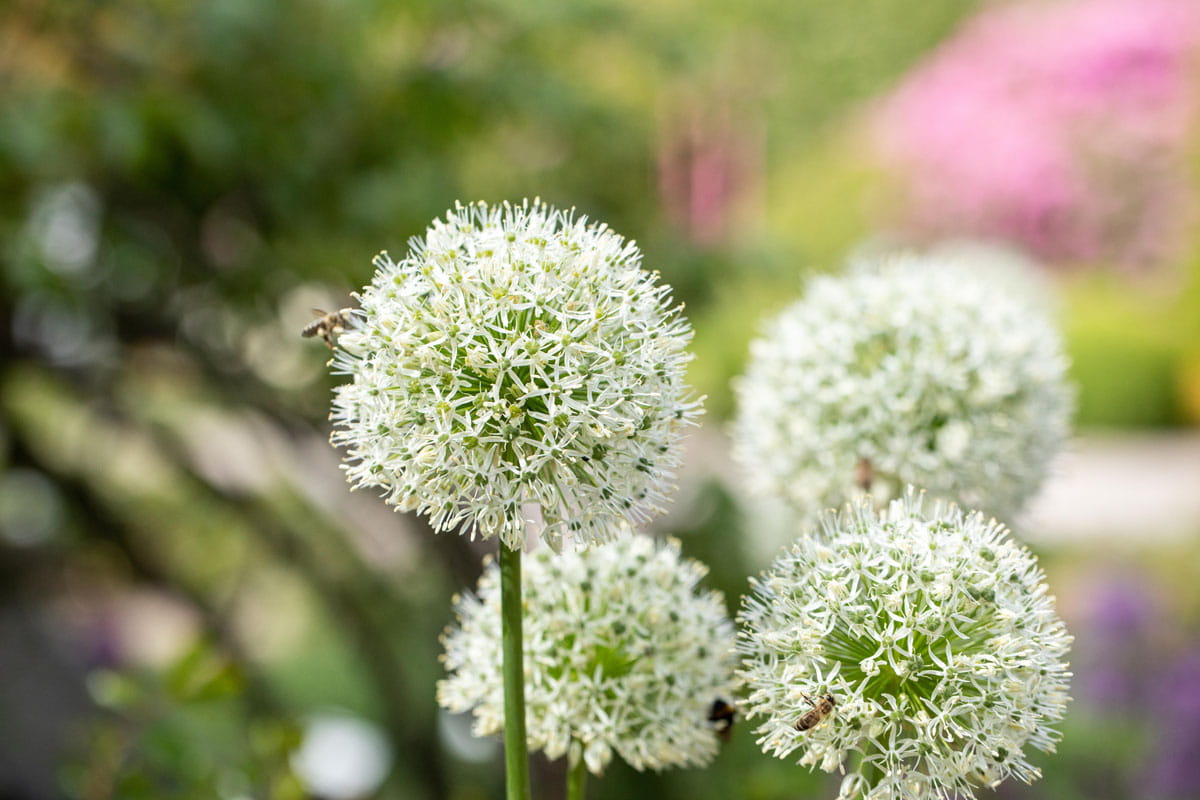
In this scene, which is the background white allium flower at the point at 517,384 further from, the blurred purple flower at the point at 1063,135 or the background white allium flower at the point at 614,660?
the blurred purple flower at the point at 1063,135

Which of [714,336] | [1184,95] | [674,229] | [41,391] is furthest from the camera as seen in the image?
[1184,95]

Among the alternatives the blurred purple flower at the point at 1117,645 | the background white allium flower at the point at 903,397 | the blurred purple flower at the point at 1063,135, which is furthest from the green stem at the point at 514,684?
the blurred purple flower at the point at 1063,135

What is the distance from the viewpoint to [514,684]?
2.72 feet

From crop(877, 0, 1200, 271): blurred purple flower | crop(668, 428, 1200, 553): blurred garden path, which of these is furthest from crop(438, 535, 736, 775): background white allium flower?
crop(877, 0, 1200, 271): blurred purple flower

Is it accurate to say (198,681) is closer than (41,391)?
Yes

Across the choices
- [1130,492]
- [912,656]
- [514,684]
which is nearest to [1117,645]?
[912,656]

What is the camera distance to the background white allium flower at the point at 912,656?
863 millimetres

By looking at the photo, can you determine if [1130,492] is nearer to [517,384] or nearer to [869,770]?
[869,770]

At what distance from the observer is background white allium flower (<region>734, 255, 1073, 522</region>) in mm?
1318

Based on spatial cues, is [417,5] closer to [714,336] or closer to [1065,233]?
[714,336]

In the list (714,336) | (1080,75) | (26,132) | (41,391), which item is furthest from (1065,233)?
(26,132)

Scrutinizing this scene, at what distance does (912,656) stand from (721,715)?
23cm

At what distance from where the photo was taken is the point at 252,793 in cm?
155

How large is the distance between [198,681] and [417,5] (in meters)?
1.69
